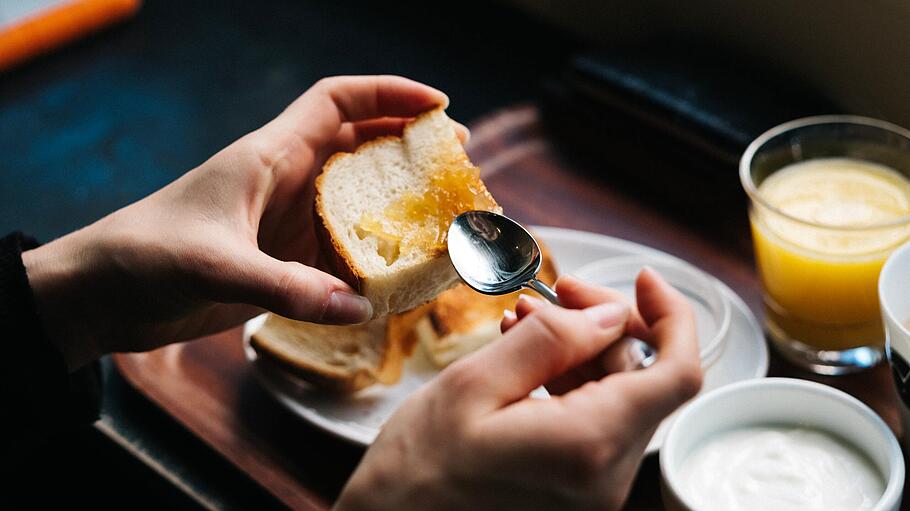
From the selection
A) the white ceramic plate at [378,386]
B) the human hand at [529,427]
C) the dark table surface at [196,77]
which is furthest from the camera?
the dark table surface at [196,77]

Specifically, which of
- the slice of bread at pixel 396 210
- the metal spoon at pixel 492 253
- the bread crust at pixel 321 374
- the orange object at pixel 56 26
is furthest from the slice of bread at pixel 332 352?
the orange object at pixel 56 26

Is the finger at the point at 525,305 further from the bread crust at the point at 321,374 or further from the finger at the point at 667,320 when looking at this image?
the bread crust at the point at 321,374

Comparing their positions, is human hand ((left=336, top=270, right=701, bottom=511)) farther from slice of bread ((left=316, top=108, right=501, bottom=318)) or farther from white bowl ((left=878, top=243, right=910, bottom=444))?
white bowl ((left=878, top=243, right=910, bottom=444))

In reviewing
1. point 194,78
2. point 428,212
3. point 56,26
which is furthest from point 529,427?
point 56,26

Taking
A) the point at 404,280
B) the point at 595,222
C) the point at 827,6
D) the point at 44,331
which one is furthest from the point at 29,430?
the point at 827,6

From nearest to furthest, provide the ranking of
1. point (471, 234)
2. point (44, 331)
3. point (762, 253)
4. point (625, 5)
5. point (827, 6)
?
point (471, 234) → point (44, 331) → point (762, 253) → point (827, 6) → point (625, 5)

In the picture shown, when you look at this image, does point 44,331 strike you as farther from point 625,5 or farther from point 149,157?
point 625,5
